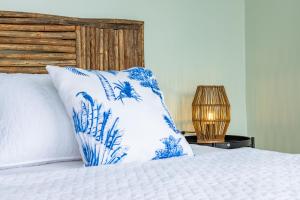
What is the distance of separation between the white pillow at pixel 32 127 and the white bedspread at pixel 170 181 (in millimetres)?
310

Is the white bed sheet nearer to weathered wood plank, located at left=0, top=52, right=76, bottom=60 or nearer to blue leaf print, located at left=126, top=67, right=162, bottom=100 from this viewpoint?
blue leaf print, located at left=126, top=67, right=162, bottom=100

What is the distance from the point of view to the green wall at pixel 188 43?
273 centimetres

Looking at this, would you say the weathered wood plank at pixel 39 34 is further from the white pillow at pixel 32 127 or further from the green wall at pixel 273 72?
the green wall at pixel 273 72

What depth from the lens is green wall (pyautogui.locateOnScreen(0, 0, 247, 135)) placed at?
2729 mm

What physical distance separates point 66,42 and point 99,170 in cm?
122

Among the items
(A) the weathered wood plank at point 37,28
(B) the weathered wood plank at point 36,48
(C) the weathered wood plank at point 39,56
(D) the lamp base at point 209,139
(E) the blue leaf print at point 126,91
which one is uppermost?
(A) the weathered wood plank at point 37,28

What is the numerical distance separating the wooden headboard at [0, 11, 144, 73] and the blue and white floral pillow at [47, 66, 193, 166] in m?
0.63

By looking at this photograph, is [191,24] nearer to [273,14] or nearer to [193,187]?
[273,14]

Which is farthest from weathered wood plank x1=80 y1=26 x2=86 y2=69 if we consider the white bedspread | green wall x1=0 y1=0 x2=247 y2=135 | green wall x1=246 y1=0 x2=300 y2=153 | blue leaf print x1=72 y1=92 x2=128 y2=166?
green wall x1=246 y1=0 x2=300 y2=153

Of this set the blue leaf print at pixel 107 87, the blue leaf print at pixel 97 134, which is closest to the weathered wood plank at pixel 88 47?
the blue leaf print at pixel 107 87

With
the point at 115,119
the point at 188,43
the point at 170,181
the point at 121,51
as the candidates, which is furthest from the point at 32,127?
the point at 188,43

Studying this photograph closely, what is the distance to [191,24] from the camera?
Answer: 2955mm

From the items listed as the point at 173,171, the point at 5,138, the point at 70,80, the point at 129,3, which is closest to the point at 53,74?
the point at 70,80

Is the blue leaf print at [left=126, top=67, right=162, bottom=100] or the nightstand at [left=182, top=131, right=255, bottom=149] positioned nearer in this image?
the blue leaf print at [left=126, top=67, right=162, bottom=100]
